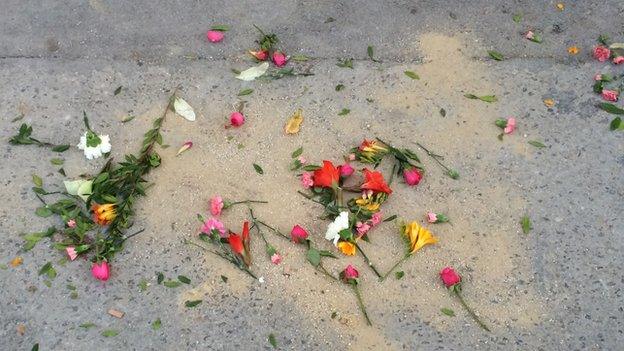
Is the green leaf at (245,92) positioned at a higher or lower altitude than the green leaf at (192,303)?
higher

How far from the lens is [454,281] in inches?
102

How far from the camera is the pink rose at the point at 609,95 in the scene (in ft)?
10.3

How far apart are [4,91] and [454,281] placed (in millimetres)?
2161

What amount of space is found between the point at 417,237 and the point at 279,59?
43.5 inches

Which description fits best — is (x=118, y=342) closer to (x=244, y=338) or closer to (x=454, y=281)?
(x=244, y=338)

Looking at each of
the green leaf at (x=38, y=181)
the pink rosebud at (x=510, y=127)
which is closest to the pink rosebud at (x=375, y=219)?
the pink rosebud at (x=510, y=127)

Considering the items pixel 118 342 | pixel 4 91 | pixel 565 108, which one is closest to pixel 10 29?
pixel 4 91

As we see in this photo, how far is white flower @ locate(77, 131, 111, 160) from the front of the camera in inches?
117

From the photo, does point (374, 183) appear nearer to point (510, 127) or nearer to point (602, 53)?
point (510, 127)

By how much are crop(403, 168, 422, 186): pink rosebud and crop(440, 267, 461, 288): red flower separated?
40 cm

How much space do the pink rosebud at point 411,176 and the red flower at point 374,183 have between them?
4.5 inches

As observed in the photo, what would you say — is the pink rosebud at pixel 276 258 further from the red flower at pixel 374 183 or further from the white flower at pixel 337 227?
the red flower at pixel 374 183

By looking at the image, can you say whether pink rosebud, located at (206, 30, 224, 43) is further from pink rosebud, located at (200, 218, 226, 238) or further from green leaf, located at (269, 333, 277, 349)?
green leaf, located at (269, 333, 277, 349)

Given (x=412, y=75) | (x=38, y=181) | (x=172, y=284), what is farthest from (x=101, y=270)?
(x=412, y=75)
